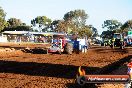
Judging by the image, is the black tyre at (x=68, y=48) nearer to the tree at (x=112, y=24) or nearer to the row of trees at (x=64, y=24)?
the row of trees at (x=64, y=24)

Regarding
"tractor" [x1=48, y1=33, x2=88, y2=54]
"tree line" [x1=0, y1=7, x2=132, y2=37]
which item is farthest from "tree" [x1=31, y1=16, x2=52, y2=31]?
"tractor" [x1=48, y1=33, x2=88, y2=54]

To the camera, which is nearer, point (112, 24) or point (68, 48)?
point (68, 48)

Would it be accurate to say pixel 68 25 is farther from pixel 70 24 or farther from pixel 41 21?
pixel 41 21

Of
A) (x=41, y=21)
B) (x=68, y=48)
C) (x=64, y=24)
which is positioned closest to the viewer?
(x=68, y=48)

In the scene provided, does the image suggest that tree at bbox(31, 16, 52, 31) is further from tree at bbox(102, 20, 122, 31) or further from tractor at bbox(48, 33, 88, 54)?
tractor at bbox(48, 33, 88, 54)

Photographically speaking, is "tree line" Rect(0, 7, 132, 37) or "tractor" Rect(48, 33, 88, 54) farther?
"tree line" Rect(0, 7, 132, 37)

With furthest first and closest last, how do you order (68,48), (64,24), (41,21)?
(41,21), (64,24), (68,48)

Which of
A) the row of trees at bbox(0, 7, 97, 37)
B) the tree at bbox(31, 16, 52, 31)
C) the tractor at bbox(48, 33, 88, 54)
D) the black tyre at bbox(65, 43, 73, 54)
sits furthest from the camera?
the tree at bbox(31, 16, 52, 31)

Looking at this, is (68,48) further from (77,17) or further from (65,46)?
Result: (77,17)

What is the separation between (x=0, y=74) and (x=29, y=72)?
142cm

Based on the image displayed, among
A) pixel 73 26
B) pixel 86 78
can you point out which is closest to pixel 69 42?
pixel 86 78

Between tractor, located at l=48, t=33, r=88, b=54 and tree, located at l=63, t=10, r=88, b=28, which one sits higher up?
tree, located at l=63, t=10, r=88, b=28

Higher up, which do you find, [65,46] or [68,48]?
[65,46]

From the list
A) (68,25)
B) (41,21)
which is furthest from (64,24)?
(41,21)
